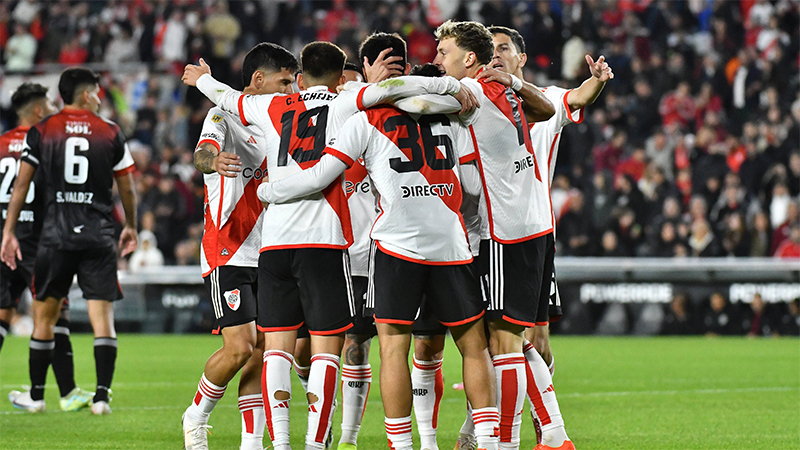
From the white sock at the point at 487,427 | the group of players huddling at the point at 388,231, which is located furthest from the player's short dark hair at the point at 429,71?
the white sock at the point at 487,427

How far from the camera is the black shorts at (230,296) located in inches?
257

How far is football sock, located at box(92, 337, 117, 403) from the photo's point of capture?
29.0 feet

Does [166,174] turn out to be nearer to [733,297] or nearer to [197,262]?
[197,262]

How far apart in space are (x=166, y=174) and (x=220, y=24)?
433 centimetres

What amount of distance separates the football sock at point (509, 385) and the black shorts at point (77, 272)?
423 cm

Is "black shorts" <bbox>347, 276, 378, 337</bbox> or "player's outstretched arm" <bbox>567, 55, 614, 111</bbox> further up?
"player's outstretched arm" <bbox>567, 55, 614, 111</bbox>

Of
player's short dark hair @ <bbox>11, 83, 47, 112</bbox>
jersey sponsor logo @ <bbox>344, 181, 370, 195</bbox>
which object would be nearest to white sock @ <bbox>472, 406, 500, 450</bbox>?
jersey sponsor logo @ <bbox>344, 181, 370, 195</bbox>

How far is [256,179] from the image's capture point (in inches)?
266

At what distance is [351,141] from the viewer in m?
5.72

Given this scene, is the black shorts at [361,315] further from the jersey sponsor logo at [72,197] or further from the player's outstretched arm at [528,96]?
the jersey sponsor logo at [72,197]

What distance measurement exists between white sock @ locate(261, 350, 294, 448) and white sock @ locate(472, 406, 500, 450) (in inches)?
41.9

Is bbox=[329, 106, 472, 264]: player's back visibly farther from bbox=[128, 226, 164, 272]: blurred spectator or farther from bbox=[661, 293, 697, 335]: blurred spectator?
bbox=[128, 226, 164, 272]: blurred spectator

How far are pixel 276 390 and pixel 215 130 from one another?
164 cm

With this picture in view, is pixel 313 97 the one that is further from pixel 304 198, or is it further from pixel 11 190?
pixel 11 190
